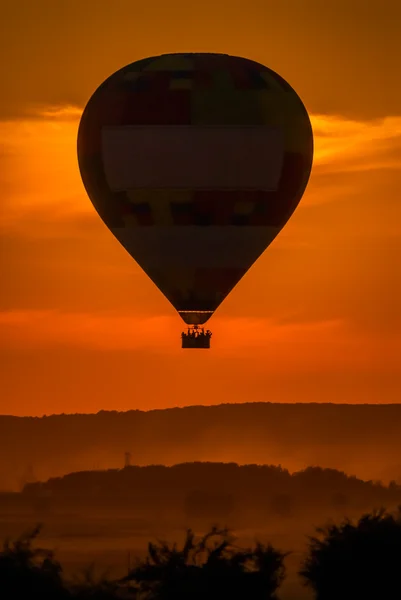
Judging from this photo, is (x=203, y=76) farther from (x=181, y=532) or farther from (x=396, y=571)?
(x=181, y=532)

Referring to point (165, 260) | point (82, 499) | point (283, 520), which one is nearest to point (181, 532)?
point (283, 520)

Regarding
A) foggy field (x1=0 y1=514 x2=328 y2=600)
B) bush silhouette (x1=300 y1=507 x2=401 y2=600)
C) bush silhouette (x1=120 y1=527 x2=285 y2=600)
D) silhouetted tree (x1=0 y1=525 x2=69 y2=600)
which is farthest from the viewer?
foggy field (x1=0 y1=514 x2=328 y2=600)

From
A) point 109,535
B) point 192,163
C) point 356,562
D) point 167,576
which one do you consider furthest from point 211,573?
point 109,535

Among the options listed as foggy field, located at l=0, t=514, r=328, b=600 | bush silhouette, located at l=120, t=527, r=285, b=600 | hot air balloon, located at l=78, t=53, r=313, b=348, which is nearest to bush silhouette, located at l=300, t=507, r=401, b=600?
bush silhouette, located at l=120, t=527, r=285, b=600

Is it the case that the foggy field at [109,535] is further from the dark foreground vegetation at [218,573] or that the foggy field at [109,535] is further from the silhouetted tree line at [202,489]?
the dark foreground vegetation at [218,573]

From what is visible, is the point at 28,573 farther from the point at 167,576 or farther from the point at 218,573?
the point at 218,573

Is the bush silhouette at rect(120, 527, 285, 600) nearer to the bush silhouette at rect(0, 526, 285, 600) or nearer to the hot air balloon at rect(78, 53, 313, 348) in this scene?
the bush silhouette at rect(0, 526, 285, 600)

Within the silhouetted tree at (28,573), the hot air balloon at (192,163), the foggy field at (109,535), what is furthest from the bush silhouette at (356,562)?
the foggy field at (109,535)
